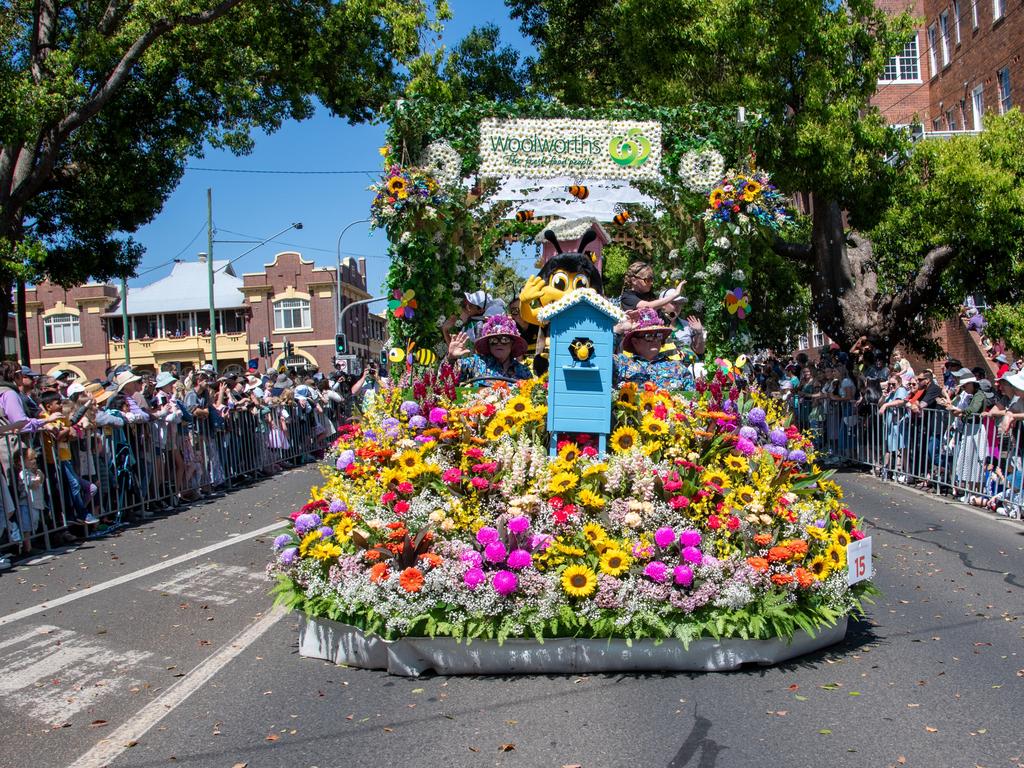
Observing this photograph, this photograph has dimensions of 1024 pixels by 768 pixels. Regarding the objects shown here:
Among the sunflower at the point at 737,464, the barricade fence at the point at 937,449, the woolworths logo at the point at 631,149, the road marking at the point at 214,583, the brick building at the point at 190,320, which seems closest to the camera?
the sunflower at the point at 737,464

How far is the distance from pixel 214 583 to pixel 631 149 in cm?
626

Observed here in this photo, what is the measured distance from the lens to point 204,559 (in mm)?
9125

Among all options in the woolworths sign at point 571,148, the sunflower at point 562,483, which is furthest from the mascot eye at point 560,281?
the sunflower at point 562,483

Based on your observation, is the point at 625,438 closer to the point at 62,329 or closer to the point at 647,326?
the point at 647,326

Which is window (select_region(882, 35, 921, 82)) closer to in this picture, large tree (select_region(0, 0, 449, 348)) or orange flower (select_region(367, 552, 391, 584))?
large tree (select_region(0, 0, 449, 348))

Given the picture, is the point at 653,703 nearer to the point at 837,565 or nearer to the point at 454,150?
the point at 837,565

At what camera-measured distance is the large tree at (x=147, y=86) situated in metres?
15.1

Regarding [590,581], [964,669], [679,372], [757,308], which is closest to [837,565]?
[964,669]

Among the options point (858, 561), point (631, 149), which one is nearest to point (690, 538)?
point (858, 561)

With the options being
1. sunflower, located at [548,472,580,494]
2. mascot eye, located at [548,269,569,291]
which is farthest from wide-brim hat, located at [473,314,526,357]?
sunflower, located at [548,472,580,494]

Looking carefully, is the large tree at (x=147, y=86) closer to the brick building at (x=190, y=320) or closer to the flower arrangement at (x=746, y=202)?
the flower arrangement at (x=746, y=202)

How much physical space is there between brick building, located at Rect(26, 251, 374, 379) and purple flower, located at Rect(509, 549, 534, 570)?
60273 mm

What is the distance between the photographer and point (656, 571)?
5.29 m

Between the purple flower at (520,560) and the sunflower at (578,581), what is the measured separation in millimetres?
217
